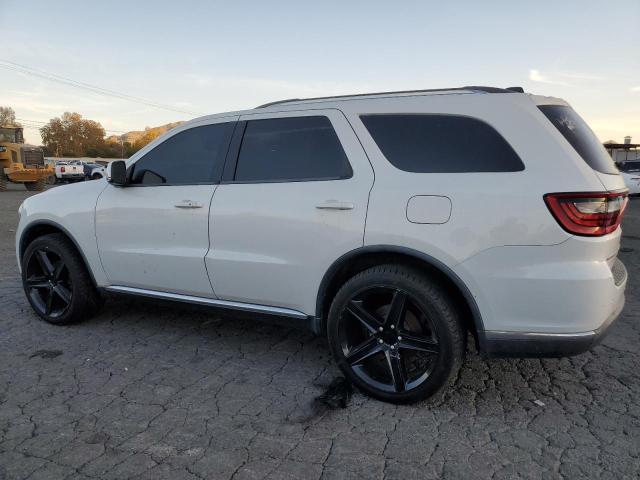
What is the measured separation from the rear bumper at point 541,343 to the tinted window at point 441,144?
0.88 m

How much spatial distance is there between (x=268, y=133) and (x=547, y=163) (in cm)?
183

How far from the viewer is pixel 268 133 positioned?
11.4 feet

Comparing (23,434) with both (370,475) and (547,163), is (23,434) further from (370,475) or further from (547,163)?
(547,163)

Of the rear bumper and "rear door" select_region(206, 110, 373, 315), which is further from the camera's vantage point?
"rear door" select_region(206, 110, 373, 315)

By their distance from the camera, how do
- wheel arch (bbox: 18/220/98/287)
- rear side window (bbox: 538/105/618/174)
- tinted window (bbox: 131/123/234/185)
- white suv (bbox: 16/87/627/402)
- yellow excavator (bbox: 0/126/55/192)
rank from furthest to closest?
yellow excavator (bbox: 0/126/55/192) < wheel arch (bbox: 18/220/98/287) < tinted window (bbox: 131/123/234/185) < rear side window (bbox: 538/105/618/174) < white suv (bbox: 16/87/627/402)

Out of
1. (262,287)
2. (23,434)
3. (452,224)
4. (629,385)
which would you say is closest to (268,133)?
(262,287)

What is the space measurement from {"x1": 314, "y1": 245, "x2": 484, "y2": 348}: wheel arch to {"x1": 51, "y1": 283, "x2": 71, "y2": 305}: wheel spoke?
2.46 m

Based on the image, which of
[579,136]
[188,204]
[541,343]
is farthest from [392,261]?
[188,204]

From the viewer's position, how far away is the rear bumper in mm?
2531

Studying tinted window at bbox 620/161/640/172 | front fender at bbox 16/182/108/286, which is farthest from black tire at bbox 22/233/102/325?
tinted window at bbox 620/161/640/172

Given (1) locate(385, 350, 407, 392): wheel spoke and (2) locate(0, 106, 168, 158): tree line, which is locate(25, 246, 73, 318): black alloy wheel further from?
(2) locate(0, 106, 168, 158): tree line

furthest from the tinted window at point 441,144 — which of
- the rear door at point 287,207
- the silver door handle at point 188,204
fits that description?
the silver door handle at point 188,204

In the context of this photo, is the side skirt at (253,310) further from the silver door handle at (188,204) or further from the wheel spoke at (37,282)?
the wheel spoke at (37,282)

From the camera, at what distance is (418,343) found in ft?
9.34
